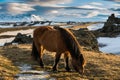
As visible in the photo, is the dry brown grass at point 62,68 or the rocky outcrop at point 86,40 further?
the rocky outcrop at point 86,40

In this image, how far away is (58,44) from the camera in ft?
52.0

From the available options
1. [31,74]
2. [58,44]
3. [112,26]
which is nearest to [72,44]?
[58,44]

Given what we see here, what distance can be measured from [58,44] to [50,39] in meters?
0.96

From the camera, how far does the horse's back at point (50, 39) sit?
51.6 ft

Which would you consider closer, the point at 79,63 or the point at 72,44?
the point at 79,63

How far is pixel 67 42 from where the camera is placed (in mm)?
15344

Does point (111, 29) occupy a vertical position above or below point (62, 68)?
below

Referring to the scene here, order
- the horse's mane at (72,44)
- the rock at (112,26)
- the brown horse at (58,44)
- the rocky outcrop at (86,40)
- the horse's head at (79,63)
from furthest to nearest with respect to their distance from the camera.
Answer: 1. the rock at (112,26)
2. the rocky outcrop at (86,40)
3. the horse's mane at (72,44)
4. the brown horse at (58,44)
5. the horse's head at (79,63)

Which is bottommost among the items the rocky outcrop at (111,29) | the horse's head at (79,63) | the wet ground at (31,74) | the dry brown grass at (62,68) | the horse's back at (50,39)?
the rocky outcrop at (111,29)

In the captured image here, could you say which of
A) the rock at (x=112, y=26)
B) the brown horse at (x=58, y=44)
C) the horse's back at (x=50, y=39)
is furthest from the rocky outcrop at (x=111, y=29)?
the horse's back at (x=50, y=39)

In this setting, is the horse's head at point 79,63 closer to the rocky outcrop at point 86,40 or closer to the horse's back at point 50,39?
the horse's back at point 50,39

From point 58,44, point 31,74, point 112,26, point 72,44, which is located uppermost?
point 72,44

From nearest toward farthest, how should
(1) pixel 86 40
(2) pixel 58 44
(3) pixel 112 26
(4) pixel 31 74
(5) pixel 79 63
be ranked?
(5) pixel 79 63 < (4) pixel 31 74 < (2) pixel 58 44 < (1) pixel 86 40 < (3) pixel 112 26

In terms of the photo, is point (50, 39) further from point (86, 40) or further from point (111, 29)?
point (111, 29)
